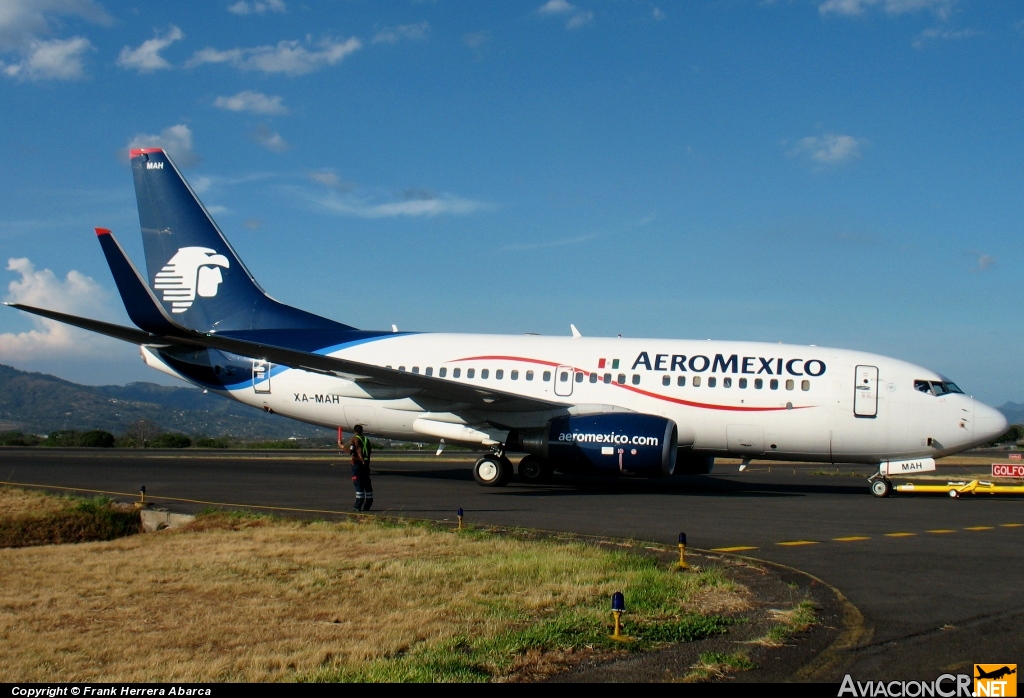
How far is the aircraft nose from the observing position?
808 inches

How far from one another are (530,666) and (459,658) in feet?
1.68

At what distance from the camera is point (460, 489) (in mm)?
20844

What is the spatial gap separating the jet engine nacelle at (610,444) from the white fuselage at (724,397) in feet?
3.85

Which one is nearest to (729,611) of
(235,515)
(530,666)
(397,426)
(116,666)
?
(530,666)

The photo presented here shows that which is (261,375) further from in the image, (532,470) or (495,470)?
(532,470)

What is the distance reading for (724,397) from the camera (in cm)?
2123

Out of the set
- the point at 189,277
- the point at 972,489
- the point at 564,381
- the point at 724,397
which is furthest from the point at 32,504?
the point at 972,489

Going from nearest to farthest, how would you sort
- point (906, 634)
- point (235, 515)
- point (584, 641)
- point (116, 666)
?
1. point (116, 666)
2. point (584, 641)
3. point (906, 634)
4. point (235, 515)

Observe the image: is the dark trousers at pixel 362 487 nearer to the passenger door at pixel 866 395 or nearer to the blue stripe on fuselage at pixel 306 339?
the blue stripe on fuselage at pixel 306 339

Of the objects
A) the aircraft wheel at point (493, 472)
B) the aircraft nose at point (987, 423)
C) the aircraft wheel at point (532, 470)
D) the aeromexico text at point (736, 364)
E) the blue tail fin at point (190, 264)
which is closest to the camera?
the aircraft nose at point (987, 423)

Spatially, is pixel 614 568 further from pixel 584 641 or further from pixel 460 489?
pixel 460 489

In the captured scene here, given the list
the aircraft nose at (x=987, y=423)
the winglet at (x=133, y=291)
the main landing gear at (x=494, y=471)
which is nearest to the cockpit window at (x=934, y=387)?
the aircraft nose at (x=987, y=423)

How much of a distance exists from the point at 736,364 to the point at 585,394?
374 cm

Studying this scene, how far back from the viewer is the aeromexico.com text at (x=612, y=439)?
19.5m
